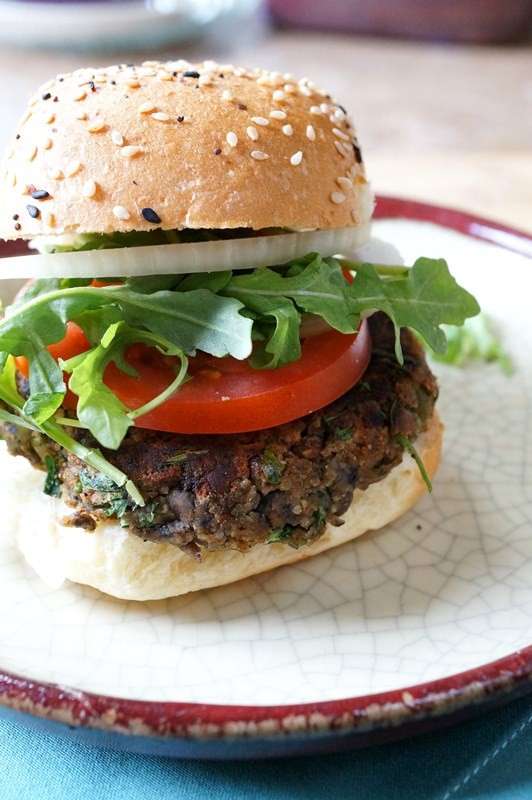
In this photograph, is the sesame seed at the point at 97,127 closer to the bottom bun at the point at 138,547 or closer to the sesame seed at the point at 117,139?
the sesame seed at the point at 117,139

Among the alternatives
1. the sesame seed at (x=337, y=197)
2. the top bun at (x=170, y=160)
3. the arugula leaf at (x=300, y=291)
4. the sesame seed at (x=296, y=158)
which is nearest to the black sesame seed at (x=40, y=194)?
the top bun at (x=170, y=160)

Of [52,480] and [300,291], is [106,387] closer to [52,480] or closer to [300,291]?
[52,480]

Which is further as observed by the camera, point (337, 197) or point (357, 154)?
point (357, 154)

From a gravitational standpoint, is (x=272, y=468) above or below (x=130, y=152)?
below

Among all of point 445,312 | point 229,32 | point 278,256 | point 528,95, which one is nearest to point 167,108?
point 278,256

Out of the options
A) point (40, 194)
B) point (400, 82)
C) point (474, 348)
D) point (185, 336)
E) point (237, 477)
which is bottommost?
point (400, 82)

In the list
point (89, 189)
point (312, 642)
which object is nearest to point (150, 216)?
point (89, 189)

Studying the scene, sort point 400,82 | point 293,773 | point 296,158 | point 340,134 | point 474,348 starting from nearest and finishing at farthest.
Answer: point 293,773 < point 296,158 < point 340,134 < point 474,348 < point 400,82
